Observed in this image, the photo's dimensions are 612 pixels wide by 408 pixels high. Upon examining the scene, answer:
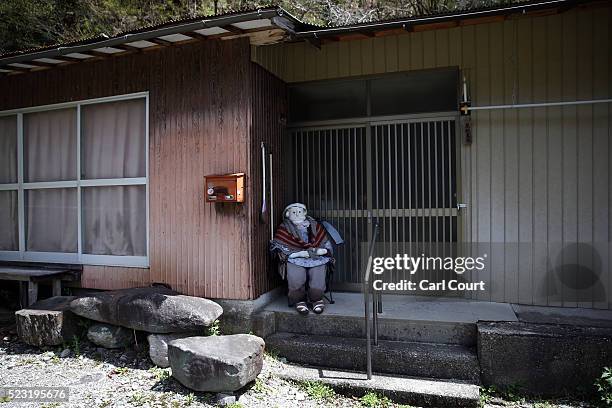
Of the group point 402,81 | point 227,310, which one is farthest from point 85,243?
point 402,81

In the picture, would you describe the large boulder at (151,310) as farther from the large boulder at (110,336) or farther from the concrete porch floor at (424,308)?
the concrete porch floor at (424,308)

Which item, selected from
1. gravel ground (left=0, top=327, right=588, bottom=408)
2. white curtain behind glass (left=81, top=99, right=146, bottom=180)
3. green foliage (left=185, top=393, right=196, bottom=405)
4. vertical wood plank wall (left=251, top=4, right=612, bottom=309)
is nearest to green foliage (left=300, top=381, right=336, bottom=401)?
gravel ground (left=0, top=327, right=588, bottom=408)

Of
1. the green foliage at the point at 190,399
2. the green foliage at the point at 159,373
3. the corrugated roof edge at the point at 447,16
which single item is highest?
the corrugated roof edge at the point at 447,16

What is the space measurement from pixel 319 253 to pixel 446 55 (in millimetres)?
2762

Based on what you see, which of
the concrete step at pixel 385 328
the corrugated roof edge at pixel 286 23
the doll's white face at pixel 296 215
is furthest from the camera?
the doll's white face at pixel 296 215

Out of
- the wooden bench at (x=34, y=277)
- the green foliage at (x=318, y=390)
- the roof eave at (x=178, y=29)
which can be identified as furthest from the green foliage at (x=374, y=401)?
the wooden bench at (x=34, y=277)

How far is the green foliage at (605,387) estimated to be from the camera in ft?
11.2

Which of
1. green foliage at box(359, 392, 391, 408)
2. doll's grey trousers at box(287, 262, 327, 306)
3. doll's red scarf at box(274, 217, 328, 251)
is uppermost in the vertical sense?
doll's red scarf at box(274, 217, 328, 251)

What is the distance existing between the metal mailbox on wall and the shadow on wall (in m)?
3.53

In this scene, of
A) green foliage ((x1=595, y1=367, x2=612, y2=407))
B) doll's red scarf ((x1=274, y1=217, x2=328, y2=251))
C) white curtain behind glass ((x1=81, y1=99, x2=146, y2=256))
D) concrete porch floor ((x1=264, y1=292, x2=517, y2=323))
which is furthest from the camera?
white curtain behind glass ((x1=81, y1=99, x2=146, y2=256))

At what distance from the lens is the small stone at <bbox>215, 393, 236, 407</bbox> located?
3.57 metres

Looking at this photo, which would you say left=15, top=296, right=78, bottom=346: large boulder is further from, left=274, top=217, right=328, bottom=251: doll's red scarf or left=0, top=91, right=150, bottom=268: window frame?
left=274, top=217, right=328, bottom=251: doll's red scarf

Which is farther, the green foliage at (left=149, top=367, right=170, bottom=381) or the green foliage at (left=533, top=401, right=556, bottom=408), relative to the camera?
the green foliage at (left=149, top=367, right=170, bottom=381)

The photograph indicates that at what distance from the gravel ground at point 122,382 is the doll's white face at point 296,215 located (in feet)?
5.24
